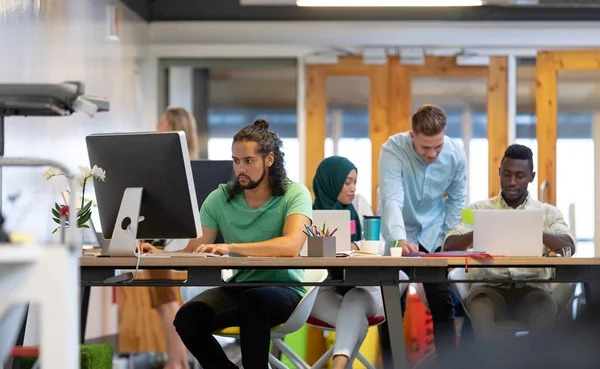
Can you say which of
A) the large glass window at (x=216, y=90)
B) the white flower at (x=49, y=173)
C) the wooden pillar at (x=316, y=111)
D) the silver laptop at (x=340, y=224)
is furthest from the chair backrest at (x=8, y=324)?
the wooden pillar at (x=316, y=111)

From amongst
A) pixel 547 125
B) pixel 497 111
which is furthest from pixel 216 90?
pixel 547 125

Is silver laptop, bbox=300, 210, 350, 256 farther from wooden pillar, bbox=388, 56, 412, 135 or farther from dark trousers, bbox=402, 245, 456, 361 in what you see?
wooden pillar, bbox=388, 56, 412, 135

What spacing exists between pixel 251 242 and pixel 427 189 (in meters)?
1.39

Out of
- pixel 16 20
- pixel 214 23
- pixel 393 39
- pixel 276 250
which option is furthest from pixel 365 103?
pixel 276 250

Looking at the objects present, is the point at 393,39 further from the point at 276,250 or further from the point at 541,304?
the point at 276,250

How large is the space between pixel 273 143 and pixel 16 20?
1867 millimetres

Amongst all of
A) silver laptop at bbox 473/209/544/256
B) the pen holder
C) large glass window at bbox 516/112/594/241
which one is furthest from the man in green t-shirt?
large glass window at bbox 516/112/594/241

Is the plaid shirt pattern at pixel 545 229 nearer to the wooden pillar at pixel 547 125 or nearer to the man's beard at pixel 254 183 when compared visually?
the man's beard at pixel 254 183

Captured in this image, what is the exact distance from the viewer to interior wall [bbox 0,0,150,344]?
476 cm

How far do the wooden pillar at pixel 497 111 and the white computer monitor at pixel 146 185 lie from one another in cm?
433

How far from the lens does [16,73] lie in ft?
15.7

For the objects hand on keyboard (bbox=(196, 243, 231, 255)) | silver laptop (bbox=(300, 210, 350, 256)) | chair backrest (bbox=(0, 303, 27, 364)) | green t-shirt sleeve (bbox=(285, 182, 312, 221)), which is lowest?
chair backrest (bbox=(0, 303, 27, 364))

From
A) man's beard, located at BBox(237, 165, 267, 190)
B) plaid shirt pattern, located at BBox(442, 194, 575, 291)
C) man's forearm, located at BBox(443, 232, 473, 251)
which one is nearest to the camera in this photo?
man's beard, located at BBox(237, 165, 267, 190)

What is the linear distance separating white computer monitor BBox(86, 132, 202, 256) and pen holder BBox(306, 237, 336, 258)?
425 mm
